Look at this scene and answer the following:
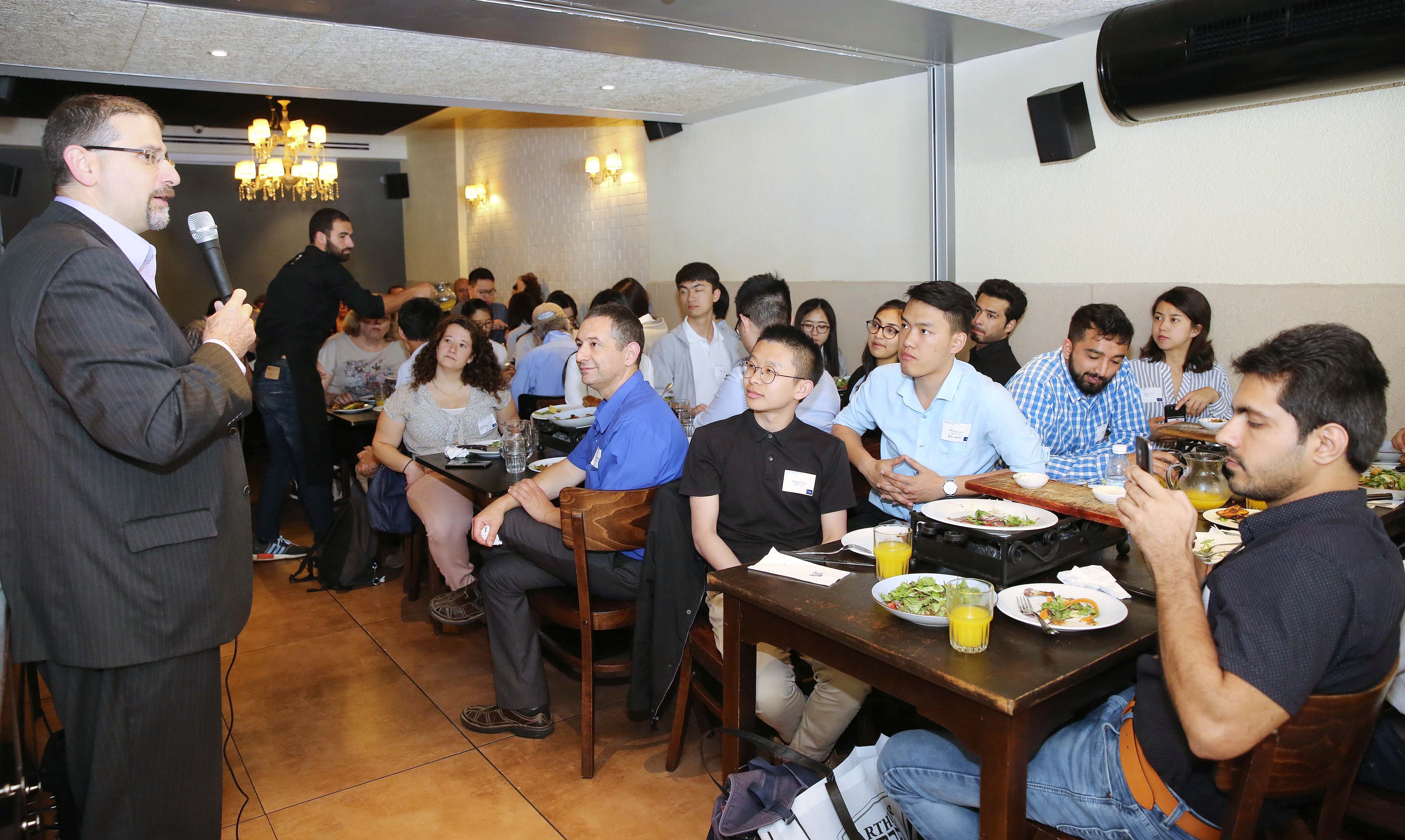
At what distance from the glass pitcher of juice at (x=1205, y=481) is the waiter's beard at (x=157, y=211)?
2.30 m

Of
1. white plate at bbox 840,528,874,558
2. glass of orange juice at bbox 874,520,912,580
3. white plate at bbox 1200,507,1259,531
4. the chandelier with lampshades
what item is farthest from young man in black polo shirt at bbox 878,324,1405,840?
the chandelier with lampshades

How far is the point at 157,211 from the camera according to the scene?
6.50 ft

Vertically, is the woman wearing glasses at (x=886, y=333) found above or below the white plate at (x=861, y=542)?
above

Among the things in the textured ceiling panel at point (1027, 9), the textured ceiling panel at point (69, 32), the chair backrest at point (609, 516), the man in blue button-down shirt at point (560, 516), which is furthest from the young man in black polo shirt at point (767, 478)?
the textured ceiling panel at point (69, 32)

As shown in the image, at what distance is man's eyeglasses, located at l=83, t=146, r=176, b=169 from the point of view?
1.85 m

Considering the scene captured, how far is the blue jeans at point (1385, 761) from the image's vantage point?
1.77m

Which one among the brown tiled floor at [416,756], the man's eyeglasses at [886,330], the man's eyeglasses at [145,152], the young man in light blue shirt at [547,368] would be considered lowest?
the brown tiled floor at [416,756]

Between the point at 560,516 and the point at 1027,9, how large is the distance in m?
3.10

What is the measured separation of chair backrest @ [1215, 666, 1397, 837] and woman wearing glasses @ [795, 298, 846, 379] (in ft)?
12.3

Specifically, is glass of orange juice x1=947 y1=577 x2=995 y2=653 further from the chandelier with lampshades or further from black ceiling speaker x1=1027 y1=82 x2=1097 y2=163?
the chandelier with lampshades

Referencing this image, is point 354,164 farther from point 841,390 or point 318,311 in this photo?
point 841,390

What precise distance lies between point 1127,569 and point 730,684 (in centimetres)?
99

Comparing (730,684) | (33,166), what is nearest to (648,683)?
(730,684)

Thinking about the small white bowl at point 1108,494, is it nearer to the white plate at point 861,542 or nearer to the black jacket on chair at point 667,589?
the white plate at point 861,542
